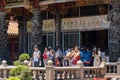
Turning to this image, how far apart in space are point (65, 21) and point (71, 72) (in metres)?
8.75

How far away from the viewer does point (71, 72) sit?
1434cm

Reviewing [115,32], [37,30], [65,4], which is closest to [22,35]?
[65,4]

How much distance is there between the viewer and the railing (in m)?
13.6

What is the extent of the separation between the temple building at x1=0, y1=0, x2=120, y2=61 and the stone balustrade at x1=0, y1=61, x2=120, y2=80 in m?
4.64

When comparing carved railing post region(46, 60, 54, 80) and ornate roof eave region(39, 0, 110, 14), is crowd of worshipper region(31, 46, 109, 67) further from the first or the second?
ornate roof eave region(39, 0, 110, 14)

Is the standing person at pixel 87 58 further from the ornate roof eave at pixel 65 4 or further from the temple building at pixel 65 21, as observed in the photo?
the ornate roof eave at pixel 65 4

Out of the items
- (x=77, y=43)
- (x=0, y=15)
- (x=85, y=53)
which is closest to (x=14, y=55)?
(x=0, y=15)

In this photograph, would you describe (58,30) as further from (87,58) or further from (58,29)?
(87,58)

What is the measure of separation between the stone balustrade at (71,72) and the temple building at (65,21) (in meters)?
4.64

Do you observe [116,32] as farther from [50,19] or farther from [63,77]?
[50,19]

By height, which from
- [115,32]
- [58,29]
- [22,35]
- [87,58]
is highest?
[115,32]

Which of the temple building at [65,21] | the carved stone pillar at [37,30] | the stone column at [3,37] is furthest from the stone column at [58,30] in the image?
the stone column at [3,37]

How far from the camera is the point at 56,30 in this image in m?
23.0

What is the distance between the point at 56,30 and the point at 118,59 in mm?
8022
